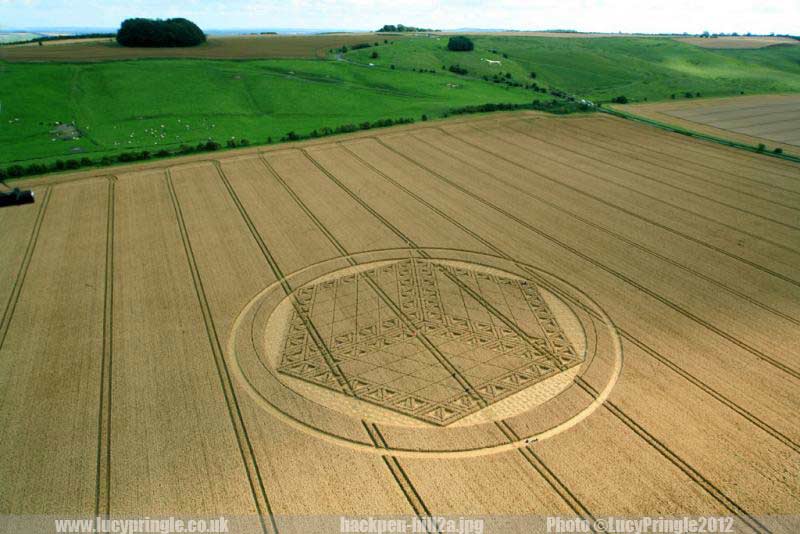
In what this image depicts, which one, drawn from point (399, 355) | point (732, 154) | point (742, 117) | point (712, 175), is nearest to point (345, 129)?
point (712, 175)

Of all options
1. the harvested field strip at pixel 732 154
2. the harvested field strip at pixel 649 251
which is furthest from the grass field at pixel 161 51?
the harvested field strip at pixel 732 154

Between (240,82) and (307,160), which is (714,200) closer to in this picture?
(307,160)

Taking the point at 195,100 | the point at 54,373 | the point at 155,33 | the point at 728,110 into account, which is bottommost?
the point at 54,373

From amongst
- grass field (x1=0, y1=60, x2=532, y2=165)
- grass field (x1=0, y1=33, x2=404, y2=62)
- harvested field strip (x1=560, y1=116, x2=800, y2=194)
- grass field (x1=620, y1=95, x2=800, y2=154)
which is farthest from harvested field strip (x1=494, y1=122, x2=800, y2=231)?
grass field (x1=0, y1=33, x2=404, y2=62)

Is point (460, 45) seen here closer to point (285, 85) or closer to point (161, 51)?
point (285, 85)

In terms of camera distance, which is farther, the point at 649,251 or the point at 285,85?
the point at 285,85

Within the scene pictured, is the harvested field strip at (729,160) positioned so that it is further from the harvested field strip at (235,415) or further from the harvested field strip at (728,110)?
the harvested field strip at (235,415)
